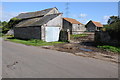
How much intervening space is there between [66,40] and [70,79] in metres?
15.1

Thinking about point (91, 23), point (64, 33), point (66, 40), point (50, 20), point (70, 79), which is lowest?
point (70, 79)

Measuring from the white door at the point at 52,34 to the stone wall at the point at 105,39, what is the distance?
8.36 m

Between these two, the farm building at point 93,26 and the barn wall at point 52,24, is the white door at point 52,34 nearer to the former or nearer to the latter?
the barn wall at point 52,24

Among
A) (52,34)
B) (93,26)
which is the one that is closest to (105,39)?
(52,34)

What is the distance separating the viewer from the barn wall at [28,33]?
1967cm

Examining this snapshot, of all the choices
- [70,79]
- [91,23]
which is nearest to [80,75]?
[70,79]

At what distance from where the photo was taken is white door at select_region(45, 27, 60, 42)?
19.8 m

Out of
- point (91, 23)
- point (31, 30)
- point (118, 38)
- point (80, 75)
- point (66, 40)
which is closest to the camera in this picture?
point (80, 75)

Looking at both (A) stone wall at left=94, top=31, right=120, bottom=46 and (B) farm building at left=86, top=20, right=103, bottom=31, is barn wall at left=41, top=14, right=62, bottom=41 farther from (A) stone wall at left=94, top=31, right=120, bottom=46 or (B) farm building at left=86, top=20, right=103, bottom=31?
(B) farm building at left=86, top=20, right=103, bottom=31

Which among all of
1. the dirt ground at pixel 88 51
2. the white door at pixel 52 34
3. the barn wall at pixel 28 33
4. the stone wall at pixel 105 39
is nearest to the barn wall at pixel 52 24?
the white door at pixel 52 34

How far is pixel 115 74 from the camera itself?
5.25 metres

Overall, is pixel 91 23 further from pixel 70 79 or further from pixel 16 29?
pixel 70 79

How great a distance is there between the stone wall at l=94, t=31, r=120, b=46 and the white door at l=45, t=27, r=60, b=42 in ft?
27.4

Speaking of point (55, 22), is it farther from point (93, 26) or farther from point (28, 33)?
point (93, 26)
